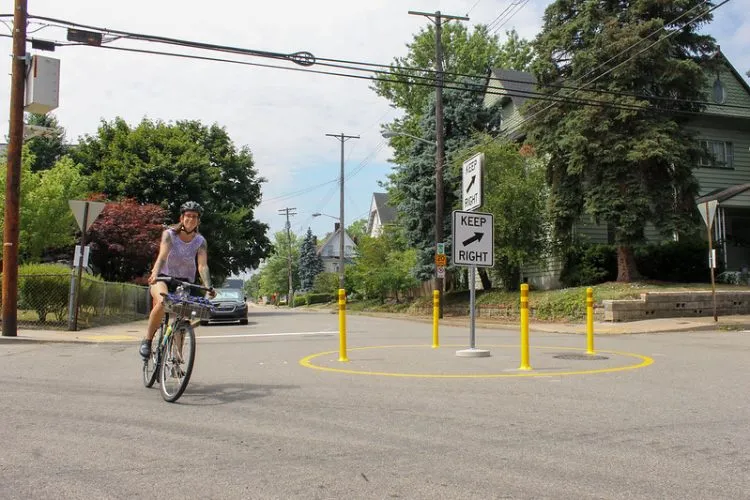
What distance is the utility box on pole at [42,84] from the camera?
1418 centimetres

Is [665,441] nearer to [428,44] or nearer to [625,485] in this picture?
[625,485]

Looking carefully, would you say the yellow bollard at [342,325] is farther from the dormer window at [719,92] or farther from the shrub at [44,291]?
the dormer window at [719,92]

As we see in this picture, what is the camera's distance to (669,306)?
19438 millimetres

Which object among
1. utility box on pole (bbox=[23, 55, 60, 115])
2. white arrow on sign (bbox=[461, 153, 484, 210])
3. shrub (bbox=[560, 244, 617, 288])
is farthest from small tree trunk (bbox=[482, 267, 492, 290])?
utility box on pole (bbox=[23, 55, 60, 115])

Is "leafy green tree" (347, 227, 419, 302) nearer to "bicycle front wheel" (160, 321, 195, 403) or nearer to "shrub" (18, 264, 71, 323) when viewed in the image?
"shrub" (18, 264, 71, 323)

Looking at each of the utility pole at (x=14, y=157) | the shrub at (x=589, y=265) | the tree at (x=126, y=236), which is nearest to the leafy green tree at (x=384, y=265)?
the shrub at (x=589, y=265)

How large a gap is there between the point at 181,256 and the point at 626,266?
739 inches

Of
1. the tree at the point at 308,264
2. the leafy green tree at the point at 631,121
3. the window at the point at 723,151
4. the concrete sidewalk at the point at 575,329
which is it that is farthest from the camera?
the tree at the point at 308,264

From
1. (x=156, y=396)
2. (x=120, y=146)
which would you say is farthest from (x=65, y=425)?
(x=120, y=146)

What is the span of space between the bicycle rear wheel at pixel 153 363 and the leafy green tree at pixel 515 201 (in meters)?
18.7

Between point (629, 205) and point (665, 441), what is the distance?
57.3 feet

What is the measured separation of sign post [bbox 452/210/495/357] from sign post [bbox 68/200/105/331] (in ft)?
30.9

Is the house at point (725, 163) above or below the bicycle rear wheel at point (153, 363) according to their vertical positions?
above

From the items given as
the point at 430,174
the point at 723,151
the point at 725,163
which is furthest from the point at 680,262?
the point at 430,174
